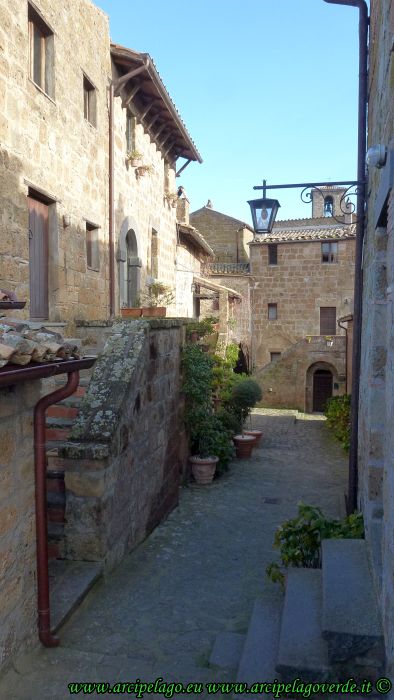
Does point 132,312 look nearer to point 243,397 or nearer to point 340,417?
point 243,397

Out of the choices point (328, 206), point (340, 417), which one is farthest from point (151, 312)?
point (328, 206)

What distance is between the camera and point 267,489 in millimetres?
8508

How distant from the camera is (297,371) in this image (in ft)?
65.2

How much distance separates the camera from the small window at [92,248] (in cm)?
894

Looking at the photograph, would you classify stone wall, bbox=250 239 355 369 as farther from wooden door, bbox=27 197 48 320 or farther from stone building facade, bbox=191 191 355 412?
wooden door, bbox=27 197 48 320

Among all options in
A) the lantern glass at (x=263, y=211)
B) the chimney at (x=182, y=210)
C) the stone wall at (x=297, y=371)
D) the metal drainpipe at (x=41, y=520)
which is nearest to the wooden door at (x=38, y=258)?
the lantern glass at (x=263, y=211)

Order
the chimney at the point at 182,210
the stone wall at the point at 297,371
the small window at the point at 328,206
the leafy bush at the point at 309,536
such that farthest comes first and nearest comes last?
the small window at the point at 328,206 → the stone wall at the point at 297,371 → the chimney at the point at 182,210 → the leafy bush at the point at 309,536

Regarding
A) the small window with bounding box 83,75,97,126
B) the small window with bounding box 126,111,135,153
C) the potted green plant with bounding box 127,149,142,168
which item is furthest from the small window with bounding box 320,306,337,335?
the small window with bounding box 83,75,97,126

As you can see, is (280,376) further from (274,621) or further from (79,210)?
(274,621)

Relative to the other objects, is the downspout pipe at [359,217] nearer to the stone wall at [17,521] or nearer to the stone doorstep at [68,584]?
the stone doorstep at [68,584]

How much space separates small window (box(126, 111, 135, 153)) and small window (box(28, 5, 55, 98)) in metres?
3.21

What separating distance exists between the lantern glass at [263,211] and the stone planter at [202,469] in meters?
4.10

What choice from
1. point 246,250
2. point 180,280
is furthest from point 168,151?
point 246,250

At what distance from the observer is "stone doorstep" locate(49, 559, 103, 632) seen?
3850 millimetres
